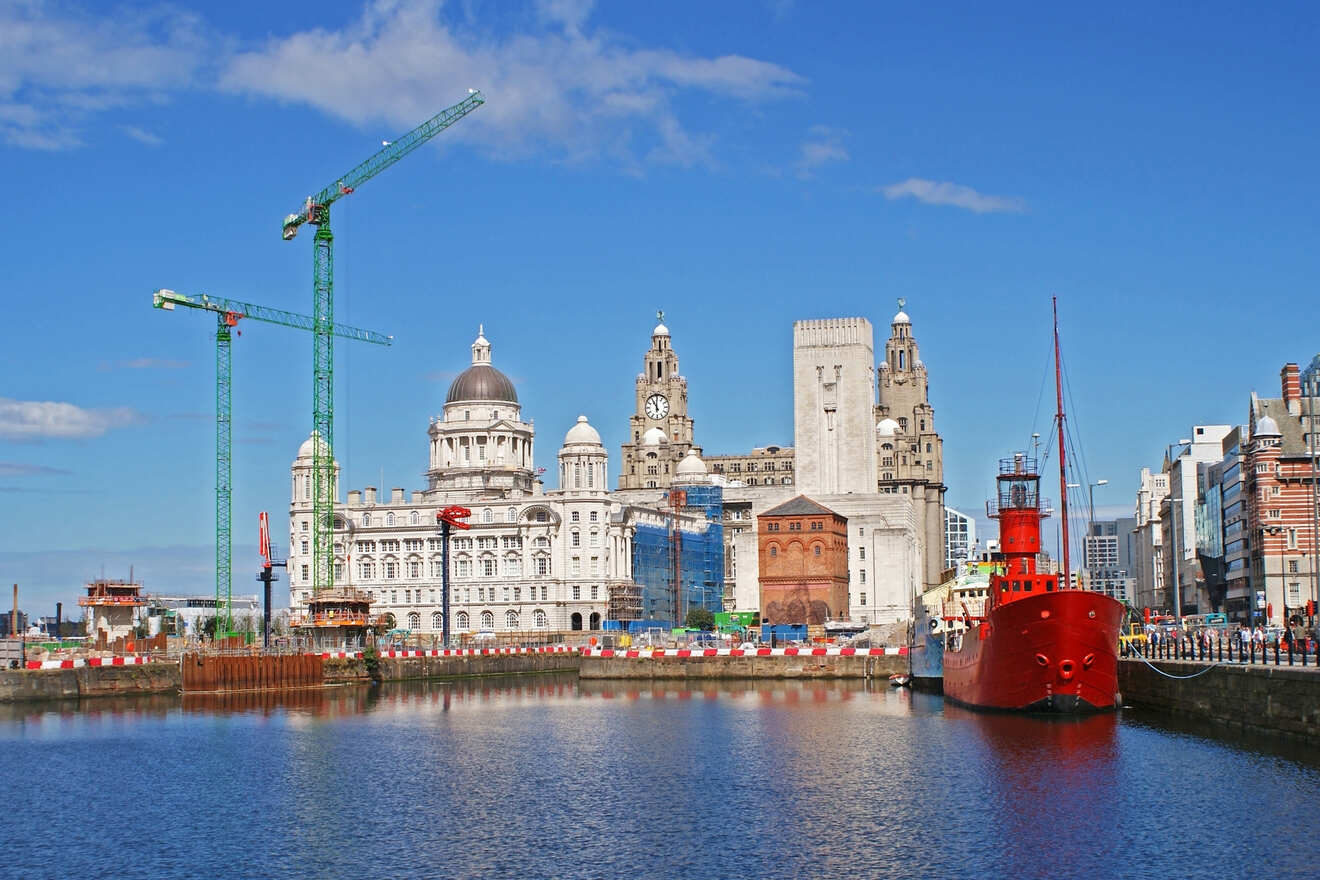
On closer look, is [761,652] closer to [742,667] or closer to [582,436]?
[742,667]

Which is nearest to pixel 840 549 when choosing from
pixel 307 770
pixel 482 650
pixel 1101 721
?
pixel 482 650

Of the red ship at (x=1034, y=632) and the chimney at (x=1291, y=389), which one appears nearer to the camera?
the red ship at (x=1034, y=632)

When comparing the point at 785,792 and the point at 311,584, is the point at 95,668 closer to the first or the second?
the point at 785,792

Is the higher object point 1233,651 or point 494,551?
point 494,551

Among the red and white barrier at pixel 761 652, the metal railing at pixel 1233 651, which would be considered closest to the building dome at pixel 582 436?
the red and white barrier at pixel 761 652

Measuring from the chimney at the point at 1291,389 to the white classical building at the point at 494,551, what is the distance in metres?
77.7

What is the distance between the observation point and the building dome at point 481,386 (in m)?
195

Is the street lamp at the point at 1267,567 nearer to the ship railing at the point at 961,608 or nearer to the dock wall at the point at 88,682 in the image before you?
the ship railing at the point at 961,608

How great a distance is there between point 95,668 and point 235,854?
191 ft

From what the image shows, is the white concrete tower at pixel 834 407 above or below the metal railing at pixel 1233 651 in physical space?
above

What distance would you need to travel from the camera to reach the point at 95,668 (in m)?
92.4

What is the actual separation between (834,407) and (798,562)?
2618 centimetres

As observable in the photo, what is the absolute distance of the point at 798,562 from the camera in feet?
544

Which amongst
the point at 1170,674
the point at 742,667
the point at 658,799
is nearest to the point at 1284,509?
the point at 742,667
